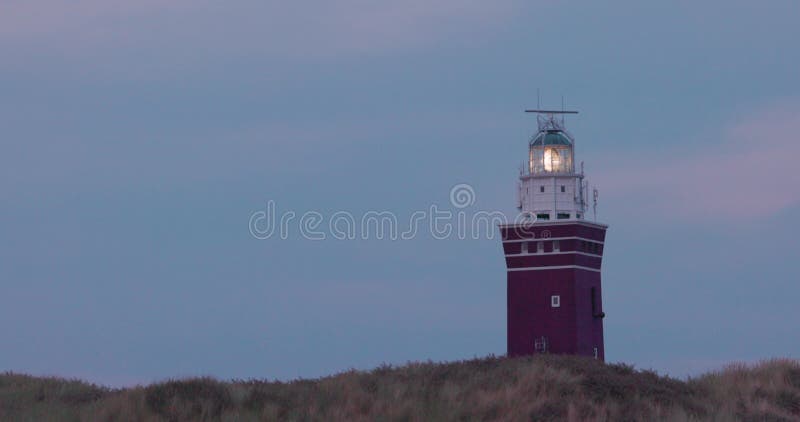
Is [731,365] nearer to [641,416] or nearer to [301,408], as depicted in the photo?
[641,416]

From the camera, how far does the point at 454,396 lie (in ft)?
75.1

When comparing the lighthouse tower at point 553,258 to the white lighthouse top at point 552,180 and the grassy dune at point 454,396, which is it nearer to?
the white lighthouse top at point 552,180

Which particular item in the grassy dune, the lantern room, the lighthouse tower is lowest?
the grassy dune

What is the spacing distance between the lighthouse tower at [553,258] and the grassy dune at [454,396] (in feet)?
76.7

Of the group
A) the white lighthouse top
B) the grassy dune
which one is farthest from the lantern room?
the grassy dune

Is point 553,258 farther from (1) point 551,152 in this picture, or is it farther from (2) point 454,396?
(2) point 454,396

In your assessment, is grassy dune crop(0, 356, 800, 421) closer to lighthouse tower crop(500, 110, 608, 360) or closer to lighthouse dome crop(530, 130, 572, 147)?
lighthouse tower crop(500, 110, 608, 360)

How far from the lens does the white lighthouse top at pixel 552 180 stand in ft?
174

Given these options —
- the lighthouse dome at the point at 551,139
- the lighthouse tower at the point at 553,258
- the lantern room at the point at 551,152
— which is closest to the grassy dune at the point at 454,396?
the lighthouse tower at the point at 553,258

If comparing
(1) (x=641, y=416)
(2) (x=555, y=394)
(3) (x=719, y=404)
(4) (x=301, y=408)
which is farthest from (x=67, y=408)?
(3) (x=719, y=404)

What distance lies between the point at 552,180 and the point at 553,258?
142 inches

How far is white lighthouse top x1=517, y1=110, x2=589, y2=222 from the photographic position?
174 ft

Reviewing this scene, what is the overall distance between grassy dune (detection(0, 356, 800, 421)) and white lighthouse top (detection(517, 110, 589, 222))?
26.1 meters

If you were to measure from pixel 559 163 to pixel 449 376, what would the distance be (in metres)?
29.7
